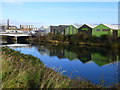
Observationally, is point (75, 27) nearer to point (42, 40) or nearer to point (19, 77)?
point (42, 40)

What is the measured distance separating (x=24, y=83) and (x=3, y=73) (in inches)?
10.8

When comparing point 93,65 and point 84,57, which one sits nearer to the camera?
point 93,65

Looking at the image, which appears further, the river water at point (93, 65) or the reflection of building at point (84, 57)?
the reflection of building at point (84, 57)

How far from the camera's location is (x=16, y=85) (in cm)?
145

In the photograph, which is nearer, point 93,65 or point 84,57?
point 93,65

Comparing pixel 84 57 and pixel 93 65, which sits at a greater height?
pixel 84 57

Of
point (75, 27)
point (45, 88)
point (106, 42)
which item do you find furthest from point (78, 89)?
point (75, 27)

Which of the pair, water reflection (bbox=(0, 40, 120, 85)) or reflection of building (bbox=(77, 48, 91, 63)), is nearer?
water reflection (bbox=(0, 40, 120, 85))

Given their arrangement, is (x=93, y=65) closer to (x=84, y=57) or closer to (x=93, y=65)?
(x=93, y=65)

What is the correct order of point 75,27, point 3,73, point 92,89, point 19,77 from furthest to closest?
point 75,27 → point 92,89 → point 3,73 → point 19,77

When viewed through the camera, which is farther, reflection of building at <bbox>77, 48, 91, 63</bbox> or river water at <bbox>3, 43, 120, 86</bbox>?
reflection of building at <bbox>77, 48, 91, 63</bbox>

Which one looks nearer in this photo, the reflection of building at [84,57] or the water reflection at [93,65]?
the water reflection at [93,65]

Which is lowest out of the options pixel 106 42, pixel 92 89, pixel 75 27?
pixel 92 89

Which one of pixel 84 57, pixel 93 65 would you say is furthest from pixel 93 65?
pixel 84 57
